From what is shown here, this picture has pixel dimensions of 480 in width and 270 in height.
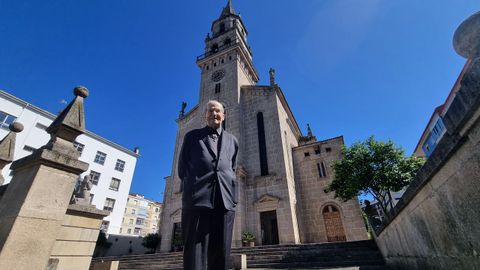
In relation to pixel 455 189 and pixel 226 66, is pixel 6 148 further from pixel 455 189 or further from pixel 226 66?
pixel 226 66

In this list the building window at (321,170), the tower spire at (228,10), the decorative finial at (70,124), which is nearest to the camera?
the decorative finial at (70,124)

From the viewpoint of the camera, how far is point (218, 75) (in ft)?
75.2

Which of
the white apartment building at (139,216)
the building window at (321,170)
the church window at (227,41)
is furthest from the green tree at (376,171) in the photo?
the white apartment building at (139,216)

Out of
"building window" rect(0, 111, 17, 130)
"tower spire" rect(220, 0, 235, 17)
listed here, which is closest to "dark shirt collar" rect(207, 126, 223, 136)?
"building window" rect(0, 111, 17, 130)

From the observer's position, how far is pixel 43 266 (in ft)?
9.40

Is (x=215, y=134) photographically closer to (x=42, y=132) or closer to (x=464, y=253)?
(x=464, y=253)

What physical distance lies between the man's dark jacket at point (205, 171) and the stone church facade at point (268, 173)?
491 inches

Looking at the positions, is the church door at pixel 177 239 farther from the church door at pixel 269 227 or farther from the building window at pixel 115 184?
the building window at pixel 115 184

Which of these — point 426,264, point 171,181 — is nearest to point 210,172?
point 426,264

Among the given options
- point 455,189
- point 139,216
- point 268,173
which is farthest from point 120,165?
point 139,216

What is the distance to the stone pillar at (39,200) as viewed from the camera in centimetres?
272

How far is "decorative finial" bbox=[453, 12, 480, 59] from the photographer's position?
143cm

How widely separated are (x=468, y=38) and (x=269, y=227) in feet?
52.6

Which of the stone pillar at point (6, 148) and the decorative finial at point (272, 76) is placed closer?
the stone pillar at point (6, 148)
